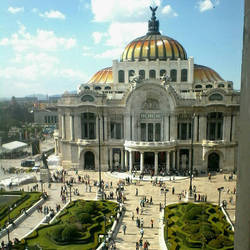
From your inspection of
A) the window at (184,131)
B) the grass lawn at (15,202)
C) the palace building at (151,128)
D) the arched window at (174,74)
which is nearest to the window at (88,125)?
the palace building at (151,128)

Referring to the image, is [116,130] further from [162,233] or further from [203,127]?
[162,233]

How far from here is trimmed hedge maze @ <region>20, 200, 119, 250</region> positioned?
74.3 feet

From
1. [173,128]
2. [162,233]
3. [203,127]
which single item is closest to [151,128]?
[173,128]

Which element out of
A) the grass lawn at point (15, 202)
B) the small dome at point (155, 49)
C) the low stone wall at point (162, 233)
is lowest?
the low stone wall at point (162, 233)

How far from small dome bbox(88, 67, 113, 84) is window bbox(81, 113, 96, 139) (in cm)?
1171

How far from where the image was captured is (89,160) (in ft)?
167

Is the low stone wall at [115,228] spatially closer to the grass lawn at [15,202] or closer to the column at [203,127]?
the grass lawn at [15,202]

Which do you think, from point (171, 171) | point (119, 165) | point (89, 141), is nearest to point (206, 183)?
point (171, 171)

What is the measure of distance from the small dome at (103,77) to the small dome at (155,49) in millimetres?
5444

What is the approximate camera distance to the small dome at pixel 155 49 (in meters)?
54.6

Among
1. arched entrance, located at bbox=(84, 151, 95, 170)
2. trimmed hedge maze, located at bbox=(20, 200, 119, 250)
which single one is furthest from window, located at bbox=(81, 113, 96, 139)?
trimmed hedge maze, located at bbox=(20, 200, 119, 250)

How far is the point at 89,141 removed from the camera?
4897 cm

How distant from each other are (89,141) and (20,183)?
13605mm

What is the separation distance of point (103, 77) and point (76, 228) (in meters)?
40.7
